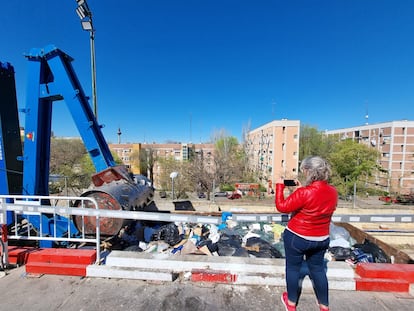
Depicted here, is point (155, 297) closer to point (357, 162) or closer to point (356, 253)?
point (356, 253)

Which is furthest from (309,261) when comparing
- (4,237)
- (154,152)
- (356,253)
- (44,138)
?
(154,152)

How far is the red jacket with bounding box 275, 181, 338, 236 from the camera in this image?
1.67m

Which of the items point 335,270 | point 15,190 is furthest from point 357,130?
point 15,190

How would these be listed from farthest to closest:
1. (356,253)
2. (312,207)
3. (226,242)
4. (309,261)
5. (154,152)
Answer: (154,152) → (226,242) → (356,253) → (309,261) → (312,207)

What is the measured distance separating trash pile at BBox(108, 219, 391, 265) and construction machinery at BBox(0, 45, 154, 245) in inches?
39.2

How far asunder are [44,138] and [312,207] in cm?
501

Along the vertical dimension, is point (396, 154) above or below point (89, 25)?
below

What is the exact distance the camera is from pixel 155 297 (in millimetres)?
2082

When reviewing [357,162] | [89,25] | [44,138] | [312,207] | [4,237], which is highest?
[89,25]

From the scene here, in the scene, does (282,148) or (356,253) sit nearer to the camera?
(356,253)

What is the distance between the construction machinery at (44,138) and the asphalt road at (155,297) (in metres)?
1.19

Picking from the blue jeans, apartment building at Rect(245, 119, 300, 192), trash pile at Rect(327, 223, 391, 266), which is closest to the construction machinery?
the blue jeans

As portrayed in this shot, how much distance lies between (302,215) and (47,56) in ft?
16.7

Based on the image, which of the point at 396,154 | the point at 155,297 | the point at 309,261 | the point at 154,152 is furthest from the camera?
the point at 154,152
